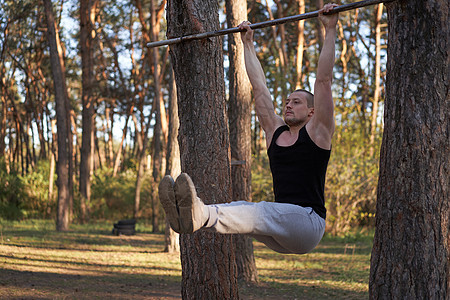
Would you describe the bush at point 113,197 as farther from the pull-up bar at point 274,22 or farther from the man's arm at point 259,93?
the man's arm at point 259,93

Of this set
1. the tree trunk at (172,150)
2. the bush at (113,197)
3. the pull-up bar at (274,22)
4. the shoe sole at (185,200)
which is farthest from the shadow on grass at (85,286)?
the bush at (113,197)

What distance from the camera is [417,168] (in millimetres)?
3629

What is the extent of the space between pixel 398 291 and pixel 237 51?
17.8 feet

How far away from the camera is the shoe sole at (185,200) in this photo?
3494 mm

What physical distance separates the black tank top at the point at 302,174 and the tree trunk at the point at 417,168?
49 cm

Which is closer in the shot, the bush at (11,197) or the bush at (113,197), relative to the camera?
the bush at (11,197)

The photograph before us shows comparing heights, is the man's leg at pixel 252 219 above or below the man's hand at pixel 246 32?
below

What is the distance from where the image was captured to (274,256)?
11852 mm

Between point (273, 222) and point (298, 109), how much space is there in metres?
1.00

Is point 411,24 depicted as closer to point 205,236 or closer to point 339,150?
point 205,236

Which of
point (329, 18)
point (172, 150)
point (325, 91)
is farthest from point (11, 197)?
point (329, 18)

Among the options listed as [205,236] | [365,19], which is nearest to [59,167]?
[205,236]

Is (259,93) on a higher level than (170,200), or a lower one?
higher

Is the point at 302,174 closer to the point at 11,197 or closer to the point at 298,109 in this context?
the point at 298,109
